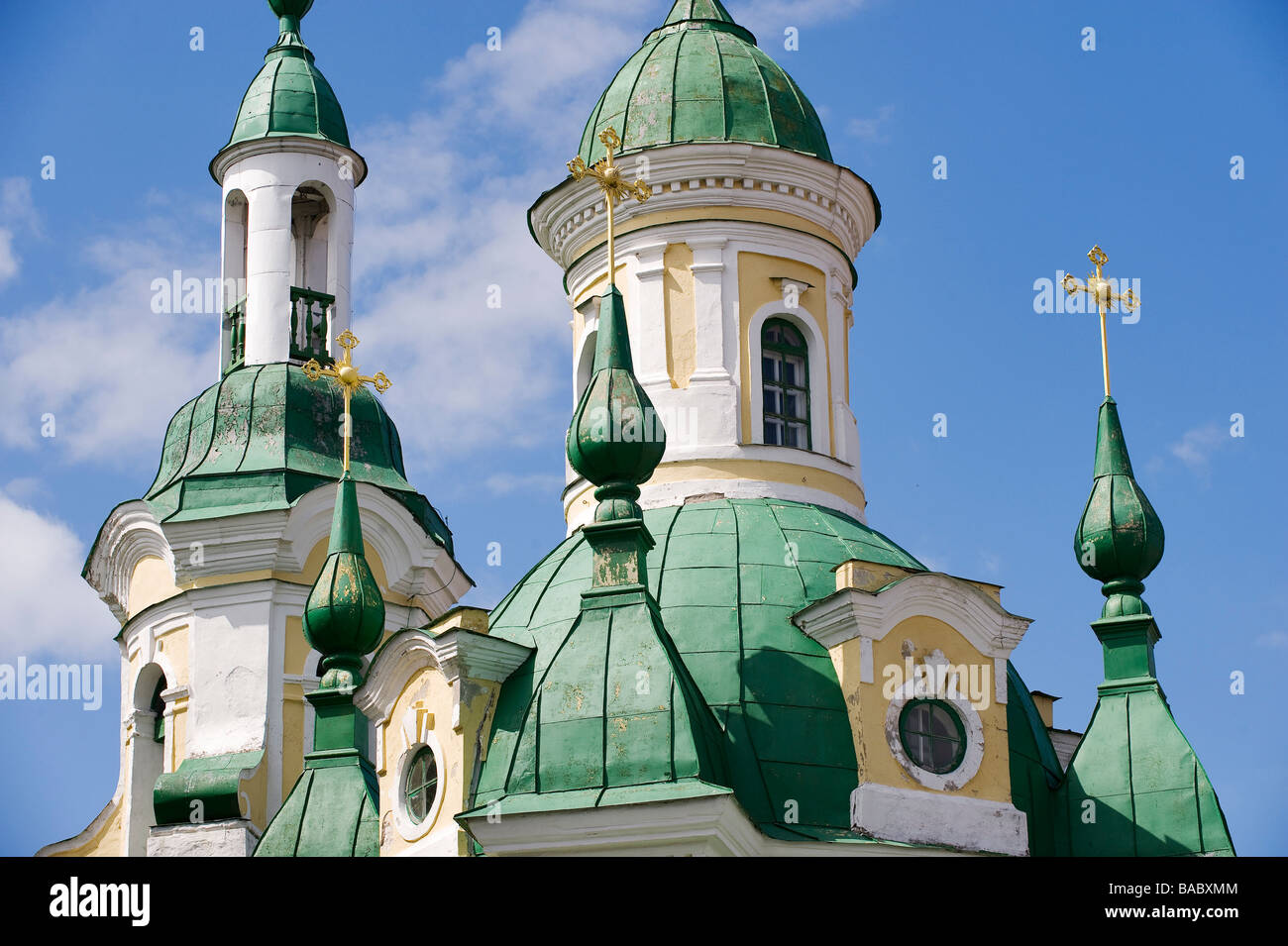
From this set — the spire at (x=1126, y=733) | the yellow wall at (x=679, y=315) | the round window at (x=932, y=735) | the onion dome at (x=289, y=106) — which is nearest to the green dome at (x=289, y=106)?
the onion dome at (x=289, y=106)

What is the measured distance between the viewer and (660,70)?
87.1ft

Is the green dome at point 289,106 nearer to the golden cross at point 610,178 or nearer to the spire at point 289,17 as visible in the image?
the spire at point 289,17

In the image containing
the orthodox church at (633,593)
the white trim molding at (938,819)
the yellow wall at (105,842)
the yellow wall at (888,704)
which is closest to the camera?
the orthodox church at (633,593)

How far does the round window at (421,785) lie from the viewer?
22750 millimetres

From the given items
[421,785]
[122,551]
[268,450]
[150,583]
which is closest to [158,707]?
[150,583]

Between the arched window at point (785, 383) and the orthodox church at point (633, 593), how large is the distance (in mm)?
33

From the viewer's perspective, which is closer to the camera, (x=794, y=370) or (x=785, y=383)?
(x=785, y=383)

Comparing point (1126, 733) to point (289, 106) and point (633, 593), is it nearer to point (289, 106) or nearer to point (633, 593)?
point (633, 593)

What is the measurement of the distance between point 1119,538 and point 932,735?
266 centimetres

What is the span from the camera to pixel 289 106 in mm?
29703

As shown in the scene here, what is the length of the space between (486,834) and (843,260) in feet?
28.1
